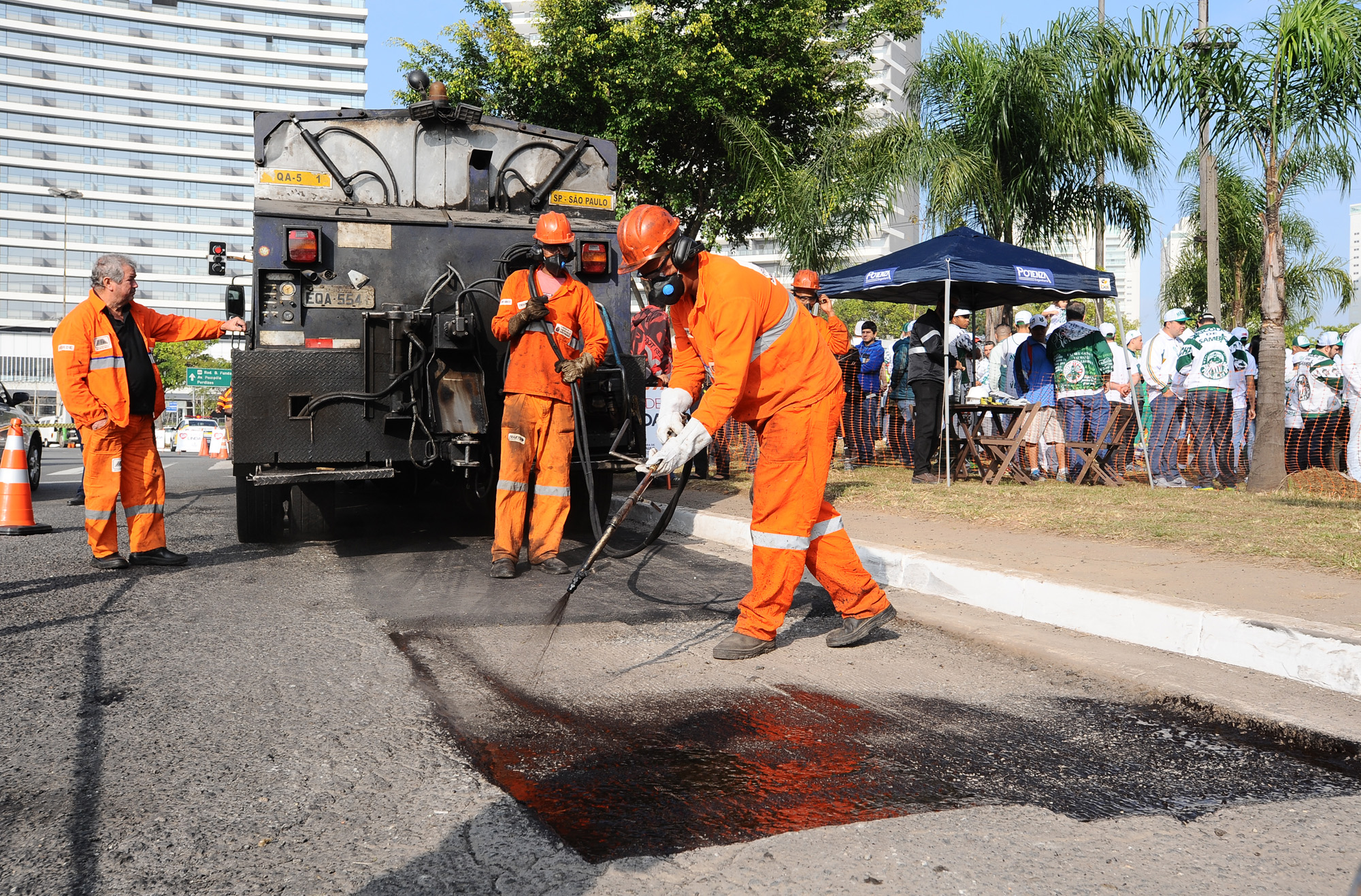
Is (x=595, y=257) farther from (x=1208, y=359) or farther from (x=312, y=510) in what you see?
(x=1208, y=359)

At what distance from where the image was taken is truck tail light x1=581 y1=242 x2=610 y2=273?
741 centimetres

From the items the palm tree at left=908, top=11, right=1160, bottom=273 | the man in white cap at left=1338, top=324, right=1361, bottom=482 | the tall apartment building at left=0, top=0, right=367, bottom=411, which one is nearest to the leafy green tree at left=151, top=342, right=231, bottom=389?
the tall apartment building at left=0, top=0, right=367, bottom=411

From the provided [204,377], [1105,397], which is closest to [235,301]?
[1105,397]

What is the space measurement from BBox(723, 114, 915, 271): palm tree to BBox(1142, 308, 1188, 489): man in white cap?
5584 millimetres

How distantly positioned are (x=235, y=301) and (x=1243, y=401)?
32.9ft

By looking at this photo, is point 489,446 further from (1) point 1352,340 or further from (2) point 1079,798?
(1) point 1352,340

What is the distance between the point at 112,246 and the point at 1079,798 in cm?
9480

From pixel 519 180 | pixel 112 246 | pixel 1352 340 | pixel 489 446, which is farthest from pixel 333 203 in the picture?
pixel 112 246

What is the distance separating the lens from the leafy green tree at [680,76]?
61.5 feet

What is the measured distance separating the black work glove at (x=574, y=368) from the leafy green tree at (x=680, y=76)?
1220cm

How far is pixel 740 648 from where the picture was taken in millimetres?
4281

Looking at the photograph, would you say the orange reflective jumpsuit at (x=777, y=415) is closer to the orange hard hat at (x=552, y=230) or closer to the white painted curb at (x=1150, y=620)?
the white painted curb at (x=1150, y=620)

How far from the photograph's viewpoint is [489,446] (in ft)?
22.7

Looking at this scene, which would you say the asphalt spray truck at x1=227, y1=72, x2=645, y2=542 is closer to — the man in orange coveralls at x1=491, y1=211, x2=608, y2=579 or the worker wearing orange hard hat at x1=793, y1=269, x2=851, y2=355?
the man in orange coveralls at x1=491, y1=211, x2=608, y2=579
